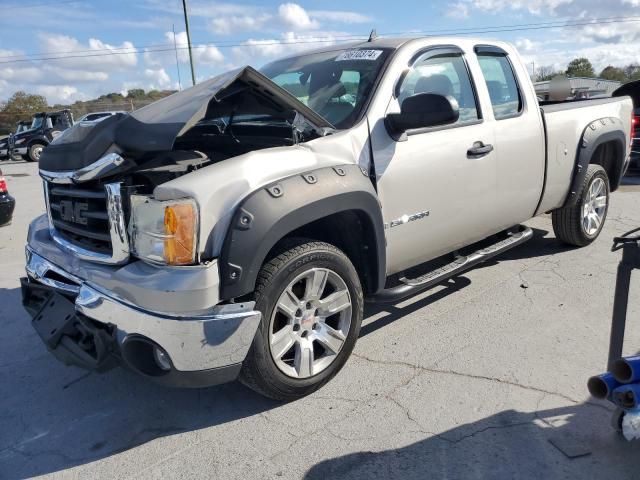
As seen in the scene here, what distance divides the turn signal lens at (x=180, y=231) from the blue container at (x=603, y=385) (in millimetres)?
1860

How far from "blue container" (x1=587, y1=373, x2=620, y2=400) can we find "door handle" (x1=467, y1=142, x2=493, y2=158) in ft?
6.07

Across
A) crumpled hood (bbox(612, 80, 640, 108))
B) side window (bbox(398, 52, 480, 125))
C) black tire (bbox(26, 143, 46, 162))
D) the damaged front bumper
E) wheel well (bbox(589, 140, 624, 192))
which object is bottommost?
black tire (bbox(26, 143, 46, 162))

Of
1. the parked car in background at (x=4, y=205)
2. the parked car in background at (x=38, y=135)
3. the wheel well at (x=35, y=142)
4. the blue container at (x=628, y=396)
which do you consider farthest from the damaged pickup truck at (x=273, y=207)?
the wheel well at (x=35, y=142)

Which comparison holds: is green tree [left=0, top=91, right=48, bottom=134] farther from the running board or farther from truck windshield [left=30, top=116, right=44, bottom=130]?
the running board

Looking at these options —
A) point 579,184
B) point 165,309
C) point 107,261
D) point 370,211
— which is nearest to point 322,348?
point 370,211

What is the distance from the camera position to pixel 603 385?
2.36m

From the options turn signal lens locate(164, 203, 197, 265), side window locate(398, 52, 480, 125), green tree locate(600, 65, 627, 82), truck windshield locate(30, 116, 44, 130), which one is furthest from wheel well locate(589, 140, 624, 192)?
green tree locate(600, 65, 627, 82)

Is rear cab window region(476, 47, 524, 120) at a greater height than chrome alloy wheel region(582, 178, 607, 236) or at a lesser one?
greater

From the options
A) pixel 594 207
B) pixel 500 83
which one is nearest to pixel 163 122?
pixel 500 83

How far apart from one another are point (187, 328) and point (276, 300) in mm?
485

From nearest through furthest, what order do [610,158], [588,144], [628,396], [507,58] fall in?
[628,396] → [507,58] → [588,144] → [610,158]

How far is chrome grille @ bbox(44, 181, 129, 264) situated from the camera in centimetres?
265

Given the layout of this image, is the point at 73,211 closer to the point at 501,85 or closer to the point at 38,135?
the point at 501,85

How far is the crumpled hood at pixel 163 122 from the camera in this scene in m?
2.72
